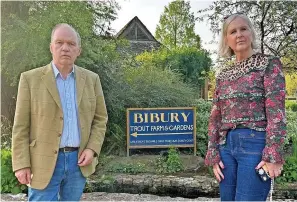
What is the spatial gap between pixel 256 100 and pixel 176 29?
603 inches

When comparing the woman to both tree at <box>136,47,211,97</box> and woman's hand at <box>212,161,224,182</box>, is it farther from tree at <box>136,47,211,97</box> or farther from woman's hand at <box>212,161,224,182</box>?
tree at <box>136,47,211,97</box>

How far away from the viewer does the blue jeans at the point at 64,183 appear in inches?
78.0

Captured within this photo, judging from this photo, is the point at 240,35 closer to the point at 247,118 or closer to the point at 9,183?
the point at 247,118

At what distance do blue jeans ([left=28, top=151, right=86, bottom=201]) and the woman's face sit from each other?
101cm

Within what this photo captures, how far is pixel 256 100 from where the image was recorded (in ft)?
5.91

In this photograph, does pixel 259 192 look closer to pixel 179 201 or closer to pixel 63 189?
pixel 63 189

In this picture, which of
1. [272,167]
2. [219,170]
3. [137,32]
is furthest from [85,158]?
[137,32]

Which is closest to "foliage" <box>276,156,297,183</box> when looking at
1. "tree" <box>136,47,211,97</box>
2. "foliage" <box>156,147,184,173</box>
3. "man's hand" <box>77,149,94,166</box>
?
"foliage" <box>156,147,184,173</box>

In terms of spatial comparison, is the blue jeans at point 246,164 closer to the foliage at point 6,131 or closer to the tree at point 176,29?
the foliage at point 6,131

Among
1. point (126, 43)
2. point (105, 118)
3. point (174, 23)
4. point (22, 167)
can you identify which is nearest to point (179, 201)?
point (105, 118)

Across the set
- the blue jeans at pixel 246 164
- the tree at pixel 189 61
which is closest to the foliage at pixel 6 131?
the blue jeans at pixel 246 164

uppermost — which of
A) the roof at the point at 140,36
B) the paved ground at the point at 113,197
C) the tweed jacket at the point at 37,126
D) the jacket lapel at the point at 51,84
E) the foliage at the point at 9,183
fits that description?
the roof at the point at 140,36

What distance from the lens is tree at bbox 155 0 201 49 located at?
15.4 meters

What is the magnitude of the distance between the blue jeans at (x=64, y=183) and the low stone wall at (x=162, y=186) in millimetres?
2781
